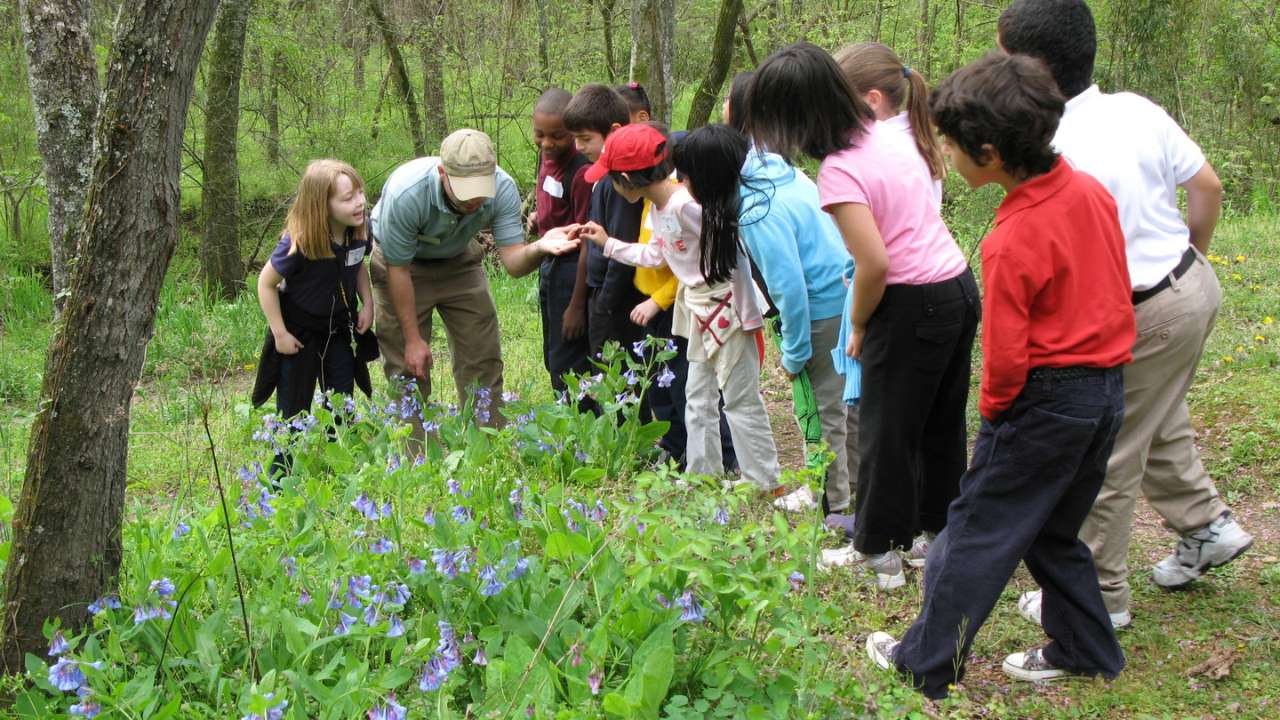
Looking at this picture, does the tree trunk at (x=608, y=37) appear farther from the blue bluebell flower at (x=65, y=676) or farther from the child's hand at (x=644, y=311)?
the blue bluebell flower at (x=65, y=676)

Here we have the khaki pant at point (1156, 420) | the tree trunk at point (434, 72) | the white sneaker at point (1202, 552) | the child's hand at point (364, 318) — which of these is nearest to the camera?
the khaki pant at point (1156, 420)

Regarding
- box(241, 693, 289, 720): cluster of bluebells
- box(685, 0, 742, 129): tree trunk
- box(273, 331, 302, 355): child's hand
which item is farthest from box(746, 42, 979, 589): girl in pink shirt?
box(685, 0, 742, 129): tree trunk

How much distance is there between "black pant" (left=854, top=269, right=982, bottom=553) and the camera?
3143 mm

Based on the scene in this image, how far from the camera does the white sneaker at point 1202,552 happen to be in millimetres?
3199

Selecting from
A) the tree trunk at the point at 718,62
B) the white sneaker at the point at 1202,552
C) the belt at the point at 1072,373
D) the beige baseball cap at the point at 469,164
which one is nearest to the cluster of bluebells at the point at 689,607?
the belt at the point at 1072,373

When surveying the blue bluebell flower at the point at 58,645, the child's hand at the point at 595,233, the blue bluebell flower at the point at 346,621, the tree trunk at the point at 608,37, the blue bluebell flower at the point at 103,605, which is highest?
the tree trunk at the point at 608,37

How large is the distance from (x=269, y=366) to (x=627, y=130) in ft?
6.58

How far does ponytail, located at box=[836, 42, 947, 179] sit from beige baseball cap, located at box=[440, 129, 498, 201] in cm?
155

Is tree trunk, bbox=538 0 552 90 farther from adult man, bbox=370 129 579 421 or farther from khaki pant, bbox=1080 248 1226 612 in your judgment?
khaki pant, bbox=1080 248 1226 612

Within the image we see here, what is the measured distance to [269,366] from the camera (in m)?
4.68

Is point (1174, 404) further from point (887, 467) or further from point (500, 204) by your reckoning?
point (500, 204)

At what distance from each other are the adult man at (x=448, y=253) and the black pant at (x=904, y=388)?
1.72 m

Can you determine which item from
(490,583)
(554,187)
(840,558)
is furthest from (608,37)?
(490,583)

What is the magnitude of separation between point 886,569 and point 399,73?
1105 centimetres
